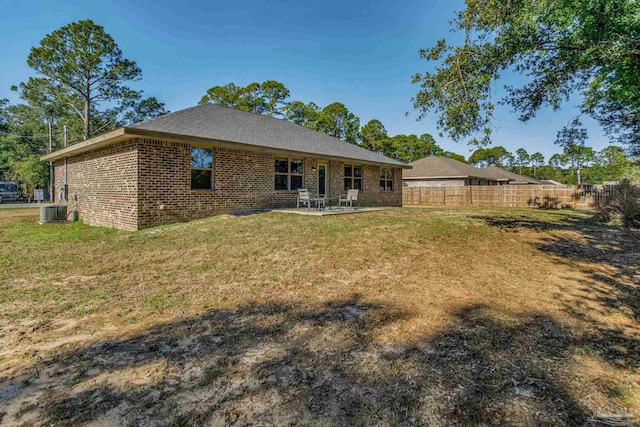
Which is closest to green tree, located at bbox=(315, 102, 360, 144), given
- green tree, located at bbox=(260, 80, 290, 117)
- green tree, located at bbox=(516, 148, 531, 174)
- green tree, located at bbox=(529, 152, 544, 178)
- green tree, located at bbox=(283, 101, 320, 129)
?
green tree, located at bbox=(283, 101, 320, 129)

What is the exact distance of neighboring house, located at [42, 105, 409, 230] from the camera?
962 centimetres

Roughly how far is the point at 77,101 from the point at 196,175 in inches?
1124

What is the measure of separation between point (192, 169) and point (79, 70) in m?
26.2

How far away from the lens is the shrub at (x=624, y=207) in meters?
11.4

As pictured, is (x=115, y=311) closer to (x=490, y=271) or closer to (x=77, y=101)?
(x=490, y=271)

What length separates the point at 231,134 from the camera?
11.9 meters

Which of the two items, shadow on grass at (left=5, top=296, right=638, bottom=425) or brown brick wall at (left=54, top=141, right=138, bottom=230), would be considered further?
brown brick wall at (left=54, top=141, right=138, bottom=230)

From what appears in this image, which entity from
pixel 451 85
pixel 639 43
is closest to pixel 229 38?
pixel 451 85

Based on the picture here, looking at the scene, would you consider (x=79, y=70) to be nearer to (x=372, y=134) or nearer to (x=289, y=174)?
(x=289, y=174)

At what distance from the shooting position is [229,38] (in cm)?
1708

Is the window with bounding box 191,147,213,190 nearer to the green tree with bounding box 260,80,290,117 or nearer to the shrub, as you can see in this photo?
the shrub

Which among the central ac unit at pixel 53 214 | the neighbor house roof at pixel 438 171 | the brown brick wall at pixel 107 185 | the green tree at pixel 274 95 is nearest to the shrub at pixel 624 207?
the neighbor house roof at pixel 438 171

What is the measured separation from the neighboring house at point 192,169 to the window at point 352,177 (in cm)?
21

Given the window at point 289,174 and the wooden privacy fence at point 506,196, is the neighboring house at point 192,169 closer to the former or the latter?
the window at point 289,174
